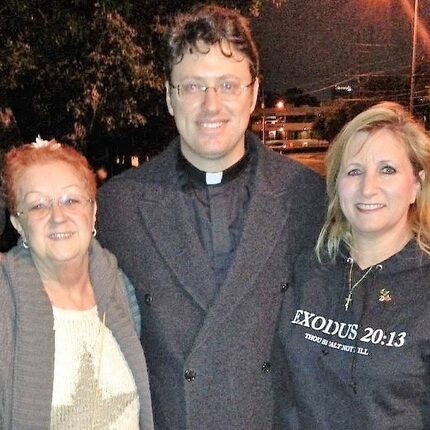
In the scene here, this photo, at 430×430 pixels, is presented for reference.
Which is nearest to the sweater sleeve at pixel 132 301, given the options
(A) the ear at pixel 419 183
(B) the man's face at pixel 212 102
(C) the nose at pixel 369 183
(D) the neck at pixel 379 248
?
(B) the man's face at pixel 212 102

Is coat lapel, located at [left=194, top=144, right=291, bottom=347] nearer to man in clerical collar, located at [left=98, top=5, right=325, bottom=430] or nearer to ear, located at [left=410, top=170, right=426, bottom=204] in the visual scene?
man in clerical collar, located at [left=98, top=5, right=325, bottom=430]

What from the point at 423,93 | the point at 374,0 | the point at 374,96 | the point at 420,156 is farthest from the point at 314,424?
the point at 374,96

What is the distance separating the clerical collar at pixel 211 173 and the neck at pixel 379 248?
2.42 feet

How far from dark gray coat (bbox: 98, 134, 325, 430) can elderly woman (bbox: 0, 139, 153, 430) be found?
0.79 feet

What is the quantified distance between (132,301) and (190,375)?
17.2 inches

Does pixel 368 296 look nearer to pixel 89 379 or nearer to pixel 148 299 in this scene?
pixel 148 299

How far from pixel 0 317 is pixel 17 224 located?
47cm

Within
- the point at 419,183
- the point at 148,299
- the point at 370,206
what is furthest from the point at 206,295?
the point at 419,183

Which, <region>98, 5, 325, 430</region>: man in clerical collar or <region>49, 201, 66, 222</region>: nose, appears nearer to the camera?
<region>49, 201, 66, 222</region>: nose

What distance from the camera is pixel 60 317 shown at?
2715 mm

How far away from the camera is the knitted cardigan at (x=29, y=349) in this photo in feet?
8.14

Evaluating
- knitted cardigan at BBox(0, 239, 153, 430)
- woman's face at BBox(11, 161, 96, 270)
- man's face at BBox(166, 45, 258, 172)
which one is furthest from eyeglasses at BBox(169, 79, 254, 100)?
knitted cardigan at BBox(0, 239, 153, 430)

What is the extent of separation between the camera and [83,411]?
2633 millimetres

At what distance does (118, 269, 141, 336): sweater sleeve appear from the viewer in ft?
10.2
